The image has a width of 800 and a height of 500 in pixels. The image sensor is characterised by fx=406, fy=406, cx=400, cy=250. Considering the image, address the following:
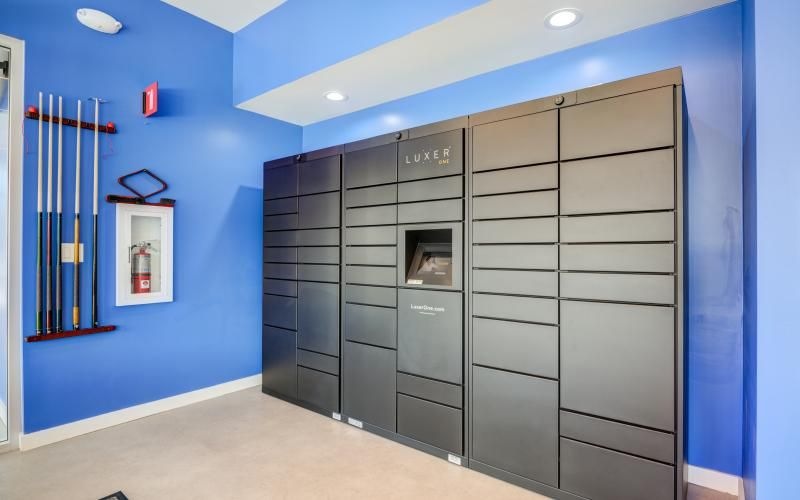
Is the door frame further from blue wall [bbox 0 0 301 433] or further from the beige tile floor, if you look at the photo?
the beige tile floor

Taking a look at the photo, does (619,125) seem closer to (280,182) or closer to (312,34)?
(312,34)

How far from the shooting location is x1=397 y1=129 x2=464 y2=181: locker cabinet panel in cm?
270

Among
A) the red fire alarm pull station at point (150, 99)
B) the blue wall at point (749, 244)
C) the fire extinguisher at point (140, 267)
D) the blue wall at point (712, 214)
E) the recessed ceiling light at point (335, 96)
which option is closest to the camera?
the blue wall at point (749, 244)

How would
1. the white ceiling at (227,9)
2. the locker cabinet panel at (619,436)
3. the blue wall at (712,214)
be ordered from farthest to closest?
the white ceiling at (227,9)
the blue wall at (712,214)
the locker cabinet panel at (619,436)

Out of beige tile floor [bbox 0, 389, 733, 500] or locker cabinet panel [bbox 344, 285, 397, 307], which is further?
locker cabinet panel [bbox 344, 285, 397, 307]

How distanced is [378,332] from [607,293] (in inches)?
64.3

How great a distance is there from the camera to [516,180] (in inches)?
95.8

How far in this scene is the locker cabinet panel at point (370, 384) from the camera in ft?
9.91

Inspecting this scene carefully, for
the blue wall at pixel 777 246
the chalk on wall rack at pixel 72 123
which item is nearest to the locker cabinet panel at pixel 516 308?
the blue wall at pixel 777 246

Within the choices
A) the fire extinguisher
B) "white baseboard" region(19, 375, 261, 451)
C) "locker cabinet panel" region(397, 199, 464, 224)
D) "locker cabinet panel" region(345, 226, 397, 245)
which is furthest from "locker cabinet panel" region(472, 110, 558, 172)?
"white baseboard" region(19, 375, 261, 451)

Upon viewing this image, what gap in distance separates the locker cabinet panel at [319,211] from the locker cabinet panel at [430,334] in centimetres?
93

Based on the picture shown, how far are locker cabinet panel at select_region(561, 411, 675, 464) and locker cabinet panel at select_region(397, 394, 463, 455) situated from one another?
2.33ft

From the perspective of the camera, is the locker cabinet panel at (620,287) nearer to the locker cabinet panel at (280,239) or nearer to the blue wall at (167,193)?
the locker cabinet panel at (280,239)

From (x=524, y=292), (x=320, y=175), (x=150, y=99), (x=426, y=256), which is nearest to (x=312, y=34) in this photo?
(x=320, y=175)
